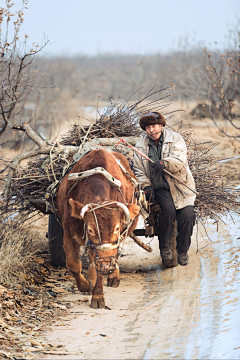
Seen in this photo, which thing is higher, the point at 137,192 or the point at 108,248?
the point at 137,192

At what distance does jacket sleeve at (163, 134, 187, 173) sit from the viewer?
506 centimetres

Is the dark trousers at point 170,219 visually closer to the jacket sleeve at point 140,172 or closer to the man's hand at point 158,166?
the jacket sleeve at point 140,172

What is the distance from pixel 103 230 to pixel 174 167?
1601 millimetres

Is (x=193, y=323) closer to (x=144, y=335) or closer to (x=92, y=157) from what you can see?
(x=144, y=335)

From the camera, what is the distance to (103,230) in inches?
153

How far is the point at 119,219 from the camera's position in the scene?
4000 millimetres

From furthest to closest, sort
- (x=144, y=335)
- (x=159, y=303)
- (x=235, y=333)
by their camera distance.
Result: (x=159, y=303)
(x=144, y=335)
(x=235, y=333)

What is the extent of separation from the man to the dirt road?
594 mm

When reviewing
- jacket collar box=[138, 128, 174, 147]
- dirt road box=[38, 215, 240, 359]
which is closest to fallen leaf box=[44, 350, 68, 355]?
dirt road box=[38, 215, 240, 359]

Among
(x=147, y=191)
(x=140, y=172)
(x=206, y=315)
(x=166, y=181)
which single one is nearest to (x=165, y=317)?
(x=206, y=315)

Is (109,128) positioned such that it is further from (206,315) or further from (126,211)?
(206,315)

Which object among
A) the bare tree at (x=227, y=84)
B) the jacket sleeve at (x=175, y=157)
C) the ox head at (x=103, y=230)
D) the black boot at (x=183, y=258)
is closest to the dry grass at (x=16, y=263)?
the ox head at (x=103, y=230)

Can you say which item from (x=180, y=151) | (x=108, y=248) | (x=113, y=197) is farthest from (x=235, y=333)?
(x=180, y=151)

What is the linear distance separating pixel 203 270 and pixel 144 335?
2.09 metres
